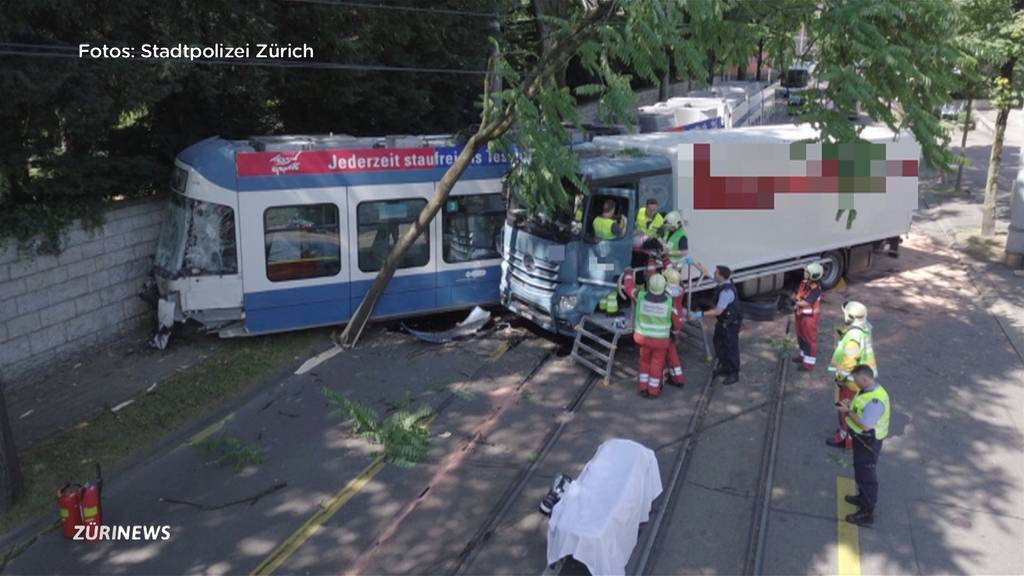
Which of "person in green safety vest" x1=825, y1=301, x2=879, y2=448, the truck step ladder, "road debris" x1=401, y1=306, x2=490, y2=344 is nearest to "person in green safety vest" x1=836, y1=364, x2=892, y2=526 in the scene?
"person in green safety vest" x1=825, y1=301, x2=879, y2=448

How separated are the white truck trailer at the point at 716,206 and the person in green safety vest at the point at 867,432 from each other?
148 inches

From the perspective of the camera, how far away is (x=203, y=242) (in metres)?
11.0

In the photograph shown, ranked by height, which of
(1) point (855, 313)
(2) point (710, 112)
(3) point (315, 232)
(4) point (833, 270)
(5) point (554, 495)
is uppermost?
(2) point (710, 112)

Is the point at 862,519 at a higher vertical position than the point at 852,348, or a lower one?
lower

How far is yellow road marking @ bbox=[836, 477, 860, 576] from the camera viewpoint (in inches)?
265

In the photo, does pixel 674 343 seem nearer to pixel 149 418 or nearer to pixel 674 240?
pixel 674 240

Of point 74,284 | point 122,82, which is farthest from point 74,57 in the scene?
point 74,284

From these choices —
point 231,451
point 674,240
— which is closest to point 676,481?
point 674,240

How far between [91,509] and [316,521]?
1913mm

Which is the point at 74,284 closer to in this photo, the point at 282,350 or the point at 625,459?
the point at 282,350

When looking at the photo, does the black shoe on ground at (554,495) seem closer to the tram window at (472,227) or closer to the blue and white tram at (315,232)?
the blue and white tram at (315,232)

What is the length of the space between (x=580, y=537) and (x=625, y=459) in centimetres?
103

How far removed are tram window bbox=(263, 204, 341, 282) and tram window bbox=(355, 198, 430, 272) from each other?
386mm

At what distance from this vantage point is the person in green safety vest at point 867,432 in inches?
277
